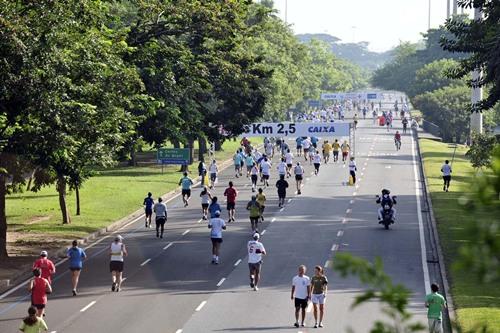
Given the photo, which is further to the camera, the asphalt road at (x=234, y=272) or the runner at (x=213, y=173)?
the runner at (x=213, y=173)

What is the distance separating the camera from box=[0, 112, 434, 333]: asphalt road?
22688mm

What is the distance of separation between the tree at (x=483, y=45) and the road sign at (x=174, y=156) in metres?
20.6

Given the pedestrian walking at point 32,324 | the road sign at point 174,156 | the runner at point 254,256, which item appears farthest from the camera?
the road sign at point 174,156

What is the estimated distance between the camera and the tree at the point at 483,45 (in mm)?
33344

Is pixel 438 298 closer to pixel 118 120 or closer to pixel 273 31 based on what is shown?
pixel 118 120

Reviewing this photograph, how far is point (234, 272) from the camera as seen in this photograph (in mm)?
29250

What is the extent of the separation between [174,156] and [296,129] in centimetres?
997

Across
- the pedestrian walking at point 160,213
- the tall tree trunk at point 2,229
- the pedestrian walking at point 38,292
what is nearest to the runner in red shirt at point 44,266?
the pedestrian walking at point 38,292

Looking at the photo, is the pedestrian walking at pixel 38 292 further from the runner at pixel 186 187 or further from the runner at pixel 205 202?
the runner at pixel 186 187

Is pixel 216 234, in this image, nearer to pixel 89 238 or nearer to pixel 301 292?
pixel 89 238

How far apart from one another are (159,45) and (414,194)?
53.5 ft

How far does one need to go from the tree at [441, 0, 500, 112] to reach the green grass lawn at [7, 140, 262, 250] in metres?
13.3

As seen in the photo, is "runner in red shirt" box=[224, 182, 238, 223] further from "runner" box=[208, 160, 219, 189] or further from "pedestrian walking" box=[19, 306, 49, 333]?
"pedestrian walking" box=[19, 306, 49, 333]

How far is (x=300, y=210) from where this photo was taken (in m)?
44.4
